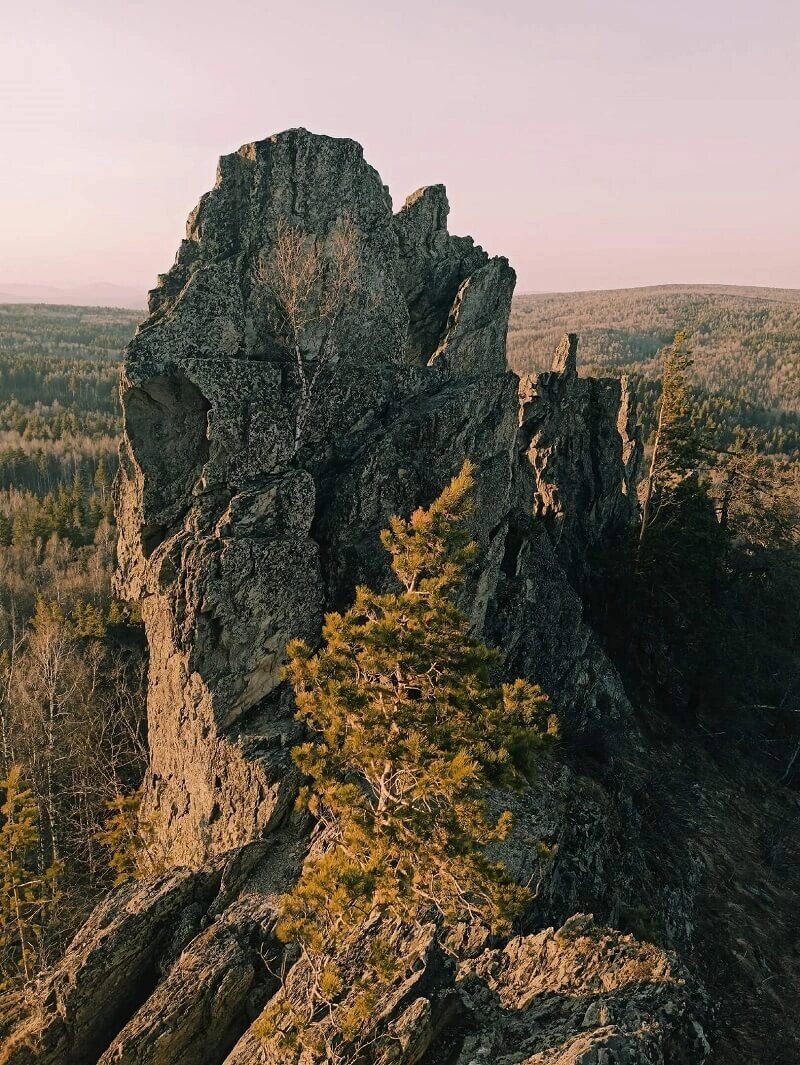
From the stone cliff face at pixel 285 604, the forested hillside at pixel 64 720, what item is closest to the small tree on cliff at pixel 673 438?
the stone cliff face at pixel 285 604

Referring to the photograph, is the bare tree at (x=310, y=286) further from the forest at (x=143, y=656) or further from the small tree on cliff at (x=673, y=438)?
the small tree on cliff at (x=673, y=438)

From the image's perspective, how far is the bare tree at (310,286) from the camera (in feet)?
74.5

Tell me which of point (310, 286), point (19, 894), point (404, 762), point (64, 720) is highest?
point (310, 286)

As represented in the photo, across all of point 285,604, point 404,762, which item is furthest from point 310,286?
point 404,762

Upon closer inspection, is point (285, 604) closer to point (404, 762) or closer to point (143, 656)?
point (404, 762)

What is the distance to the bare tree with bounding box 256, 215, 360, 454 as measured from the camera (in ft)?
74.5

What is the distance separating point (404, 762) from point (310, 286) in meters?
18.0

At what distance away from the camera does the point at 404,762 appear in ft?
37.7

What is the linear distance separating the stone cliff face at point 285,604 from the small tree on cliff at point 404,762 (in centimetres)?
140

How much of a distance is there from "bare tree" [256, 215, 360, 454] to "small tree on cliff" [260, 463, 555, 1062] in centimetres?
1144

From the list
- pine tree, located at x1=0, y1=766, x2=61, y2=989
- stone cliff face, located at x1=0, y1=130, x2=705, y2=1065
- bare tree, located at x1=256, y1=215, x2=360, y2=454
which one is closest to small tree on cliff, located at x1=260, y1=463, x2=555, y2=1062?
stone cliff face, located at x1=0, y1=130, x2=705, y2=1065

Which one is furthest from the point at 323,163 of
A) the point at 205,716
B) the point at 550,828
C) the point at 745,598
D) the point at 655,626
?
the point at 745,598

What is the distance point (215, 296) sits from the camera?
868 inches

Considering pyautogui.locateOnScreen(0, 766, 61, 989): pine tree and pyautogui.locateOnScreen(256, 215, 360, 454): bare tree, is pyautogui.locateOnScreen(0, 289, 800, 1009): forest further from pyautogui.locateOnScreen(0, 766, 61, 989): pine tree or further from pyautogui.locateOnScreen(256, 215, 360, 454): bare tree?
pyautogui.locateOnScreen(256, 215, 360, 454): bare tree
